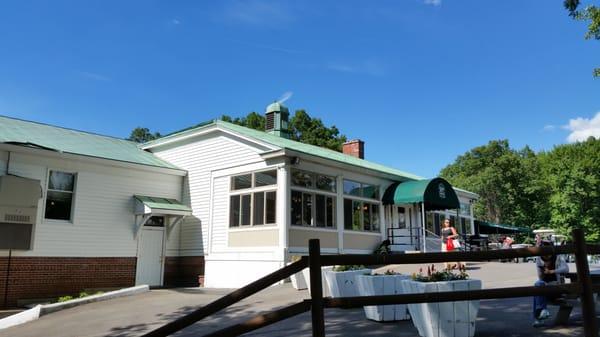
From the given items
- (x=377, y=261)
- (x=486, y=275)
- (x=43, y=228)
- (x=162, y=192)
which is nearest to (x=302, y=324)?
(x=377, y=261)

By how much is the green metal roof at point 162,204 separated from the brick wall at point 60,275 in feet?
6.52

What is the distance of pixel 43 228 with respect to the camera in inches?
563

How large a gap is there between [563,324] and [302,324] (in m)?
3.90

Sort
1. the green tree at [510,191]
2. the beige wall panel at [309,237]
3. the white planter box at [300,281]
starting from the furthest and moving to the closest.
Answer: the green tree at [510,191], the beige wall panel at [309,237], the white planter box at [300,281]

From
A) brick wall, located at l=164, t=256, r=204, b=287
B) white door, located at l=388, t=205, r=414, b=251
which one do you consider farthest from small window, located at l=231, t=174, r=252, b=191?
white door, located at l=388, t=205, r=414, b=251

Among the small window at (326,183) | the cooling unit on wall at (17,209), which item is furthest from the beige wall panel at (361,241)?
the cooling unit on wall at (17,209)

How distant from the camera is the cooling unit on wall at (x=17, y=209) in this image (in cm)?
1320

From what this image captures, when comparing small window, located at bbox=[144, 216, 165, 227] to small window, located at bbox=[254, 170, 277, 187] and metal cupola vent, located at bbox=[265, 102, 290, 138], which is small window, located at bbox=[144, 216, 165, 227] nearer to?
small window, located at bbox=[254, 170, 277, 187]

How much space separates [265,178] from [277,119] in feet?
30.2

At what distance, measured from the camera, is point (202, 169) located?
1802 cm

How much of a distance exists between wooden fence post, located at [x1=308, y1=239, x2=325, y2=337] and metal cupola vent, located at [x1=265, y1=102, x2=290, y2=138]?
20563 millimetres

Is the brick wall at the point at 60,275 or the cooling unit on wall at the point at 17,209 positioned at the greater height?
the cooling unit on wall at the point at 17,209

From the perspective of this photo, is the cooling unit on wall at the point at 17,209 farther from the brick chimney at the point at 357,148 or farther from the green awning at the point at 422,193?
the brick chimney at the point at 357,148

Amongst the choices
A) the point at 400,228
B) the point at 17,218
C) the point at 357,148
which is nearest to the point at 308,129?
the point at 357,148
